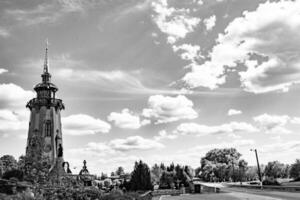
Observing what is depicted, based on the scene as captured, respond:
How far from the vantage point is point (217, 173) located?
125 m

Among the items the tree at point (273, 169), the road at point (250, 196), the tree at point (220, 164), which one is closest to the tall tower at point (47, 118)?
the road at point (250, 196)

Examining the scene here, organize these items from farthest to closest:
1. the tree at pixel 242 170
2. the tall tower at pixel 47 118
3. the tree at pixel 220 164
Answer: the tree at pixel 220 164, the tree at pixel 242 170, the tall tower at pixel 47 118

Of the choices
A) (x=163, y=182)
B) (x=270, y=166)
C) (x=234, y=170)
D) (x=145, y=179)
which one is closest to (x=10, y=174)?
(x=145, y=179)

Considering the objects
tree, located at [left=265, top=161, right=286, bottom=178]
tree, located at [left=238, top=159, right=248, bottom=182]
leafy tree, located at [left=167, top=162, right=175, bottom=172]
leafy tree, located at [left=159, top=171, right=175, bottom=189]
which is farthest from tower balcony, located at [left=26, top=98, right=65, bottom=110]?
tree, located at [left=265, top=161, right=286, bottom=178]

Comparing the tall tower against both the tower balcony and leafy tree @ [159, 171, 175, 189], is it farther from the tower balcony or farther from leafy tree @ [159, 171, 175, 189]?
leafy tree @ [159, 171, 175, 189]

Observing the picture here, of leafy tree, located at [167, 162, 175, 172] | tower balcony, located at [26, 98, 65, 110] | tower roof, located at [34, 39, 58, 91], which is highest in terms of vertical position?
tower roof, located at [34, 39, 58, 91]

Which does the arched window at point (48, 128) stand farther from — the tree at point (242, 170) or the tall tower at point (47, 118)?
the tree at point (242, 170)

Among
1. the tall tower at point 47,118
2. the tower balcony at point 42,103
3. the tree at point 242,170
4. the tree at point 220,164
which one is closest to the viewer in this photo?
the tall tower at point 47,118

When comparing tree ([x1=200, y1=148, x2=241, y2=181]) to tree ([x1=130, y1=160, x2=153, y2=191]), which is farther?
tree ([x1=200, y1=148, x2=241, y2=181])

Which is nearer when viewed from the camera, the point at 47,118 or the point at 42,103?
the point at 47,118

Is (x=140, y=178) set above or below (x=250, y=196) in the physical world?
above

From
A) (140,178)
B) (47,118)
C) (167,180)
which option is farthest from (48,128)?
(140,178)

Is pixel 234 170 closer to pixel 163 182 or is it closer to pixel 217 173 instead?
pixel 217 173

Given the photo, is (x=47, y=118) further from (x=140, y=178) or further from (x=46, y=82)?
(x=140, y=178)
